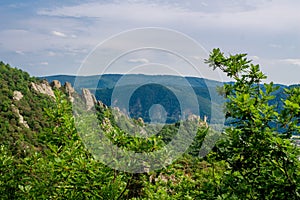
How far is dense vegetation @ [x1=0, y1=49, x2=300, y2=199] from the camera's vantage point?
3289 millimetres

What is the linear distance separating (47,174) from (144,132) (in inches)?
75.9

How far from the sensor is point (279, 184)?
10.3ft

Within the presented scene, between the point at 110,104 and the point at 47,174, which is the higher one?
the point at 110,104

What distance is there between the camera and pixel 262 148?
10.7ft

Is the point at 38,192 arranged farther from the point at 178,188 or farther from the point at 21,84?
the point at 21,84

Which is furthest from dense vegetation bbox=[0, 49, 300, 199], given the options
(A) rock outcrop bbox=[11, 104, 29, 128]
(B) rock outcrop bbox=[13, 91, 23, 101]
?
(B) rock outcrop bbox=[13, 91, 23, 101]

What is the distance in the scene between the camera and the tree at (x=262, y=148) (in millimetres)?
3152

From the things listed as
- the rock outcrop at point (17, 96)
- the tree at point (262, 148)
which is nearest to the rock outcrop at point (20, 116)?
the rock outcrop at point (17, 96)

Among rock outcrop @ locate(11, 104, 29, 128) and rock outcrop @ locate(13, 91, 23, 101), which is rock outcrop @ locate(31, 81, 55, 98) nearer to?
rock outcrop @ locate(13, 91, 23, 101)

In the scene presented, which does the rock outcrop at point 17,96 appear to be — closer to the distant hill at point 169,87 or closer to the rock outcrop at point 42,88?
the rock outcrop at point 42,88

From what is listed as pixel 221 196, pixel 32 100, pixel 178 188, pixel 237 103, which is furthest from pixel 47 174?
pixel 32 100

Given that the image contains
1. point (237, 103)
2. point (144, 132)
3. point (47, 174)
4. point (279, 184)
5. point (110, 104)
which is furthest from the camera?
point (47, 174)

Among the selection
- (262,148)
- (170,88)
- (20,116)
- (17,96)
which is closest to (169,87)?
(170,88)

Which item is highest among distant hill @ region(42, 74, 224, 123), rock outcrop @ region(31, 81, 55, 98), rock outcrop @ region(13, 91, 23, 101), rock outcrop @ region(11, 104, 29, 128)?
distant hill @ region(42, 74, 224, 123)
